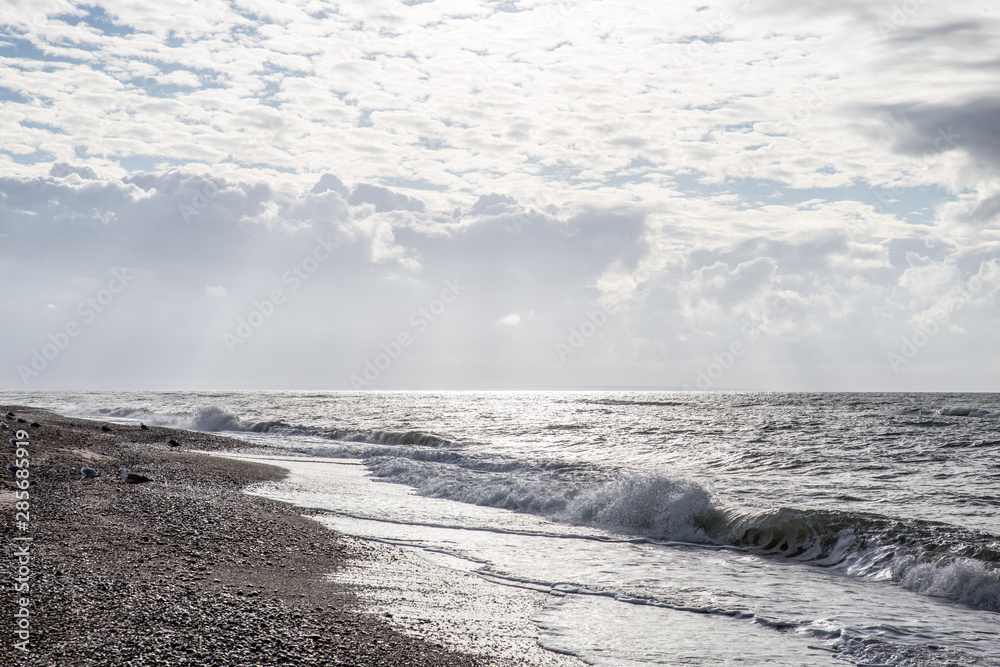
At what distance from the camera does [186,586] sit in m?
7.20

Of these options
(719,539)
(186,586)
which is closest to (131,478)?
(186,586)

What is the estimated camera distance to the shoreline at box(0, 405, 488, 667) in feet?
18.0

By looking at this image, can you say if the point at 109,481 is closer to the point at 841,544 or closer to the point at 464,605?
the point at 464,605

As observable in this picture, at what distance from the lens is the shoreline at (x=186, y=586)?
5.50 metres

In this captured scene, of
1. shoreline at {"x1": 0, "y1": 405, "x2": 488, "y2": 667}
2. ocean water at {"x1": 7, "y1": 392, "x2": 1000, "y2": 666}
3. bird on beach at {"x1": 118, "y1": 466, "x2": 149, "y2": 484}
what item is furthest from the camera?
bird on beach at {"x1": 118, "y1": 466, "x2": 149, "y2": 484}

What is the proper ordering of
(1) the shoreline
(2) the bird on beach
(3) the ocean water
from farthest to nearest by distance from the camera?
(2) the bird on beach, (3) the ocean water, (1) the shoreline

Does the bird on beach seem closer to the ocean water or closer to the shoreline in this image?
the shoreline

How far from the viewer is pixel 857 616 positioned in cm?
792

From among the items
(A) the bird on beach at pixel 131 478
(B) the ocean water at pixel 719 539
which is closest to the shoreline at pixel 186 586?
(A) the bird on beach at pixel 131 478

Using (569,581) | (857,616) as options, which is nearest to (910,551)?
(857,616)

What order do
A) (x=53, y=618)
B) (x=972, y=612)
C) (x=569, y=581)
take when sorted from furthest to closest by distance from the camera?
(x=569, y=581), (x=972, y=612), (x=53, y=618)

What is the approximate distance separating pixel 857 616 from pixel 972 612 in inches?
79.0

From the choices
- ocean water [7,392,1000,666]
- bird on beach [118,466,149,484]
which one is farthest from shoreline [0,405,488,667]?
ocean water [7,392,1000,666]

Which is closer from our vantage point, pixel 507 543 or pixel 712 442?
pixel 507 543
